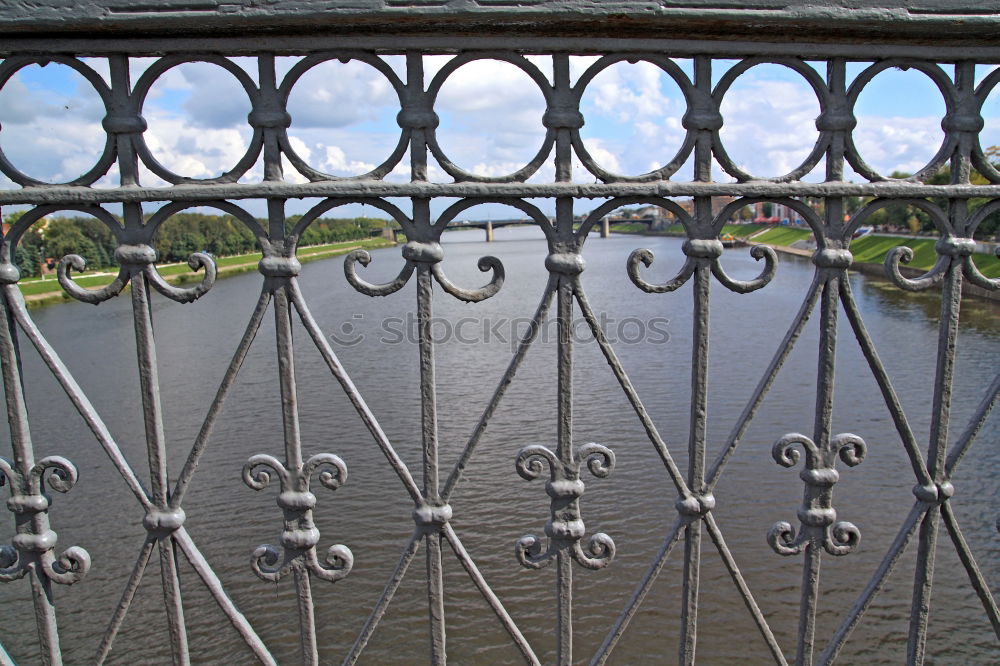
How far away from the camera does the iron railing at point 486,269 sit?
5.83ft

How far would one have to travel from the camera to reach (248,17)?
1682 mm

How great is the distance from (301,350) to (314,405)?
5.83m

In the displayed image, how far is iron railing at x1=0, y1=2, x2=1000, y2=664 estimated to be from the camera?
1.78 m

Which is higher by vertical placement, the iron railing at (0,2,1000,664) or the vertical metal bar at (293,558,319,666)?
the iron railing at (0,2,1000,664)

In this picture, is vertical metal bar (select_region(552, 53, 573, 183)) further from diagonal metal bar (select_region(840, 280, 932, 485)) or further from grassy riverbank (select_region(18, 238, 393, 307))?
grassy riverbank (select_region(18, 238, 393, 307))

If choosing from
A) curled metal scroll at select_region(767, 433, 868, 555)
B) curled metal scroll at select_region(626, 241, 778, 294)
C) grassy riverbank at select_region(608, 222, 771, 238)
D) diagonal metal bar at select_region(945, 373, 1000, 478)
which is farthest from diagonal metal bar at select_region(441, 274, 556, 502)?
grassy riverbank at select_region(608, 222, 771, 238)

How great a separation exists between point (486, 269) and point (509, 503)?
28.8 ft

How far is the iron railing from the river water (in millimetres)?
6682

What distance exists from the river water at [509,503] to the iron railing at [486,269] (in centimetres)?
668

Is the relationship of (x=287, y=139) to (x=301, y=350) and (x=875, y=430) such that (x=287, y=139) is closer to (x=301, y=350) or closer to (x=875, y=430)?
(x=875, y=430)

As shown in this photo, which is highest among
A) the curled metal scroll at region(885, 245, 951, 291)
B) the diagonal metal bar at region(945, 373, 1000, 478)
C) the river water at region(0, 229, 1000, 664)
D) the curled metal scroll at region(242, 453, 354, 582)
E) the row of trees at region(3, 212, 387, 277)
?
the curled metal scroll at region(885, 245, 951, 291)

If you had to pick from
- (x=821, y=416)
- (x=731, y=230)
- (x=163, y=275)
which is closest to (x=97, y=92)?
(x=821, y=416)

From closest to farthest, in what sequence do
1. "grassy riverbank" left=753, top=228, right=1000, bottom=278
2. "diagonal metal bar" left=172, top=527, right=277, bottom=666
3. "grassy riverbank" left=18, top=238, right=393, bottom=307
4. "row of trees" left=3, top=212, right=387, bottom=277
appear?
"diagonal metal bar" left=172, top=527, right=277, bottom=666, "grassy riverbank" left=753, top=228, right=1000, bottom=278, "row of trees" left=3, top=212, right=387, bottom=277, "grassy riverbank" left=18, top=238, right=393, bottom=307

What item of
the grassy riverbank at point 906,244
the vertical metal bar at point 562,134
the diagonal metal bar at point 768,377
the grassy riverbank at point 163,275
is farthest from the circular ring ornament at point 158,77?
the grassy riverbank at point 906,244
